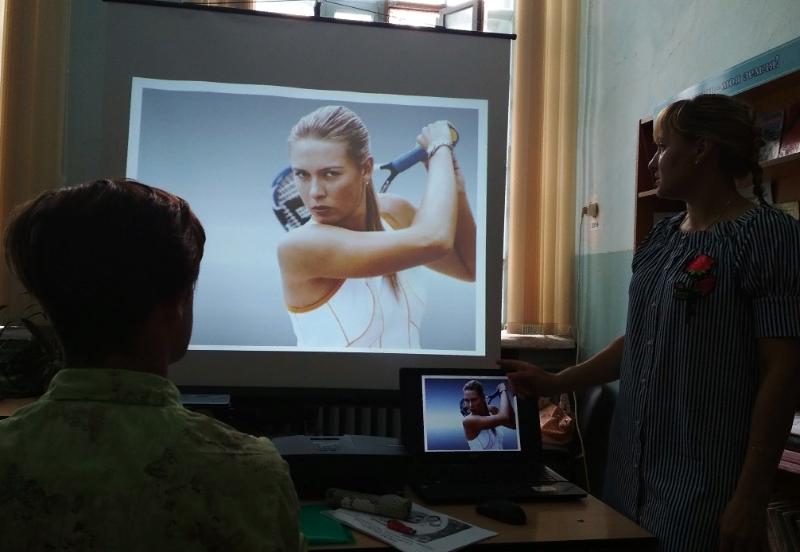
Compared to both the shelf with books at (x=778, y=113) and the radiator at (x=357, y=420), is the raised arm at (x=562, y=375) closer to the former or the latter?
the shelf with books at (x=778, y=113)

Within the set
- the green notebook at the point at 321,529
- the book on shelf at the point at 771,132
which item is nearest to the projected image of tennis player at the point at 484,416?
the green notebook at the point at 321,529

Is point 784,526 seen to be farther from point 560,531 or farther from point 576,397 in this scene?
point 576,397

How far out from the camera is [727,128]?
131 cm

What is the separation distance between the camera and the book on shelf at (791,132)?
1890mm

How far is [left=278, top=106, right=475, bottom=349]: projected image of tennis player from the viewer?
2340 millimetres

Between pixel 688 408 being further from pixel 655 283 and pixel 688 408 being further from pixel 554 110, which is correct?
pixel 554 110

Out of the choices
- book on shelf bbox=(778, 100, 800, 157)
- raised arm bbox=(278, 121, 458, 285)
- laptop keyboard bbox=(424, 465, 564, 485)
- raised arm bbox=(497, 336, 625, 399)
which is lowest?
laptop keyboard bbox=(424, 465, 564, 485)

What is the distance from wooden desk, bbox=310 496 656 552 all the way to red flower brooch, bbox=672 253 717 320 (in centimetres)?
42

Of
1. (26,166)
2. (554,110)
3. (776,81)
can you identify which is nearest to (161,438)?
(776,81)

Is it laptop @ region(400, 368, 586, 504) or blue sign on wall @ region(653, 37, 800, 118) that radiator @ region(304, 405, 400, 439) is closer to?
laptop @ region(400, 368, 586, 504)

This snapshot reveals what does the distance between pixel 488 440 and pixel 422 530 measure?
0.38 meters

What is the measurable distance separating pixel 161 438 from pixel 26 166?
2.92 meters

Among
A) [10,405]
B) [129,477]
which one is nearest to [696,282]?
[129,477]

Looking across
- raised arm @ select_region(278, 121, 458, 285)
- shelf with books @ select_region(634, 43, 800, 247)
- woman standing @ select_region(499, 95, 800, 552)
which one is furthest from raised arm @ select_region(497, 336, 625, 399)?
raised arm @ select_region(278, 121, 458, 285)
